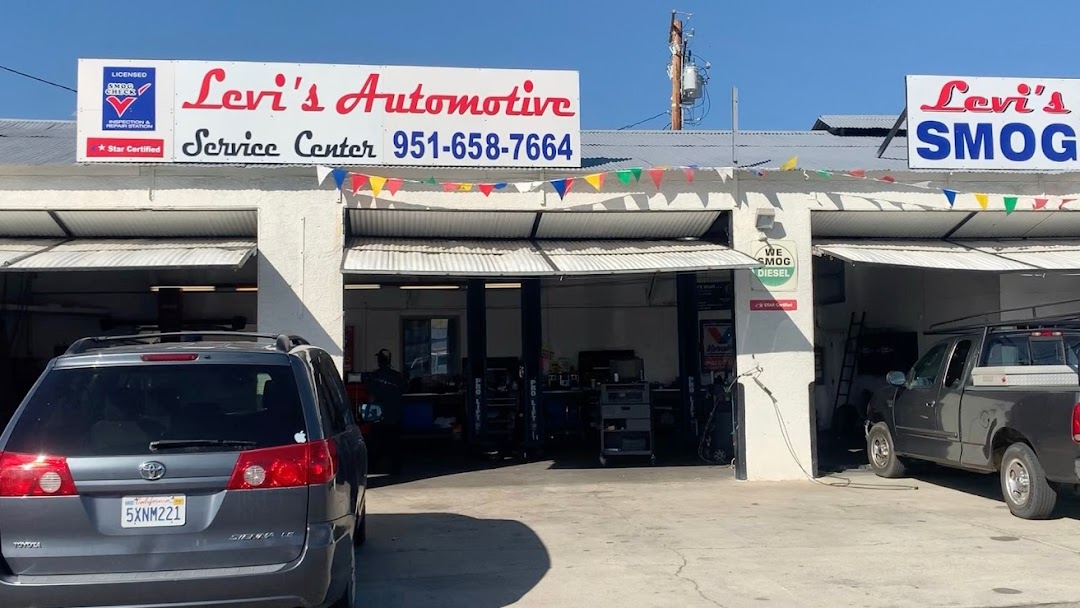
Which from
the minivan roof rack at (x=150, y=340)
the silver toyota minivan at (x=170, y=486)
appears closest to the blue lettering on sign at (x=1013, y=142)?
the minivan roof rack at (x=150, y=340)

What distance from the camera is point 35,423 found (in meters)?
4.70

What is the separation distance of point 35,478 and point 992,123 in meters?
11.9

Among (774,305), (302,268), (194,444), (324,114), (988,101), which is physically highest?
(988,101)

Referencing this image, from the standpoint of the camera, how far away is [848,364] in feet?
59.9

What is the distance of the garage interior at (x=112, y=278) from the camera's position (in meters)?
10.6

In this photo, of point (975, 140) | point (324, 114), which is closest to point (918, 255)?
point (975, 140)

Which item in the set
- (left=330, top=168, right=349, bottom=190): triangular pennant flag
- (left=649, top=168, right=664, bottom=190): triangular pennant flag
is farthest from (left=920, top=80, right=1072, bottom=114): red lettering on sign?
(left=330, top=168, right=349, bottom=190): triangular pennant flag

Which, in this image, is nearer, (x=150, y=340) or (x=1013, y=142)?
(x=150, y=340)

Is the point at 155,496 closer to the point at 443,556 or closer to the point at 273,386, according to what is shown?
the point at 273,386

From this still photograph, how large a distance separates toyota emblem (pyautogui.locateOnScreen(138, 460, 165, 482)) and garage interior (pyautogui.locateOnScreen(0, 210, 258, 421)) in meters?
5.90

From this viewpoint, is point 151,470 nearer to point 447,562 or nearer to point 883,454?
point 447,562

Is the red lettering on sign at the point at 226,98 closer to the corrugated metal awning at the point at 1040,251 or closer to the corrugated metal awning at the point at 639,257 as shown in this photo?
the corrugated metal awning at the point at 639,257

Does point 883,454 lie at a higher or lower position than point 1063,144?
lower

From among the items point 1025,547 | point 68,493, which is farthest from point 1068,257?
point 68,493
